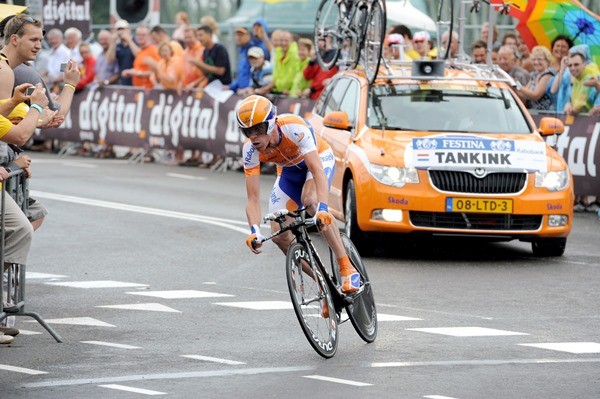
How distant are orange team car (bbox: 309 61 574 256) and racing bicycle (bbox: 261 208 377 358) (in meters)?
4.55

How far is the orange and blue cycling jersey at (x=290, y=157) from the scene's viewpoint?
10.4 m

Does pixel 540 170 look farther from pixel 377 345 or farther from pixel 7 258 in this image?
pixel 7 258

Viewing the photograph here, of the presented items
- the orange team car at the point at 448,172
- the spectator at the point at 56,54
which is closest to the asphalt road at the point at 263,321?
the orange team car at the point at 448,172

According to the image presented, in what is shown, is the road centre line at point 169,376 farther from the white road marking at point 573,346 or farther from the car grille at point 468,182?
the car grille at point 468,182

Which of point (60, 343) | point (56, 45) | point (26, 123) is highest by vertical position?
point (26, 123)

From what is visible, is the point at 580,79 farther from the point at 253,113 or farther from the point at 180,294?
the point at 253,113

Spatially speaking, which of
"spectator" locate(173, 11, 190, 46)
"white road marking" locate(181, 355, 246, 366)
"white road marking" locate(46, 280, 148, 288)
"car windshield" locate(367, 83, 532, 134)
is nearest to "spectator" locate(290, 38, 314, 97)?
"spectator" locate(173, 11, 190, 46)

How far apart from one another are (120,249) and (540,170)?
4.36 metres

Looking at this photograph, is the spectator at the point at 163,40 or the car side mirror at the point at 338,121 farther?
the spectator at the point at 163,40

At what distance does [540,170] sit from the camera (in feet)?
50.2

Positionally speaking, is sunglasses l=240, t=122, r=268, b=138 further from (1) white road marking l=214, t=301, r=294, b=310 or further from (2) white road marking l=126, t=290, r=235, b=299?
(2) white road marking l=126, t=290, r=235, b=299

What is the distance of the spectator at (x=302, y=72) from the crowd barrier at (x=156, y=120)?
133 mm

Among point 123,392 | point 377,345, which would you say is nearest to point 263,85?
point 377,345

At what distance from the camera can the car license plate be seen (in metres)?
15.0
